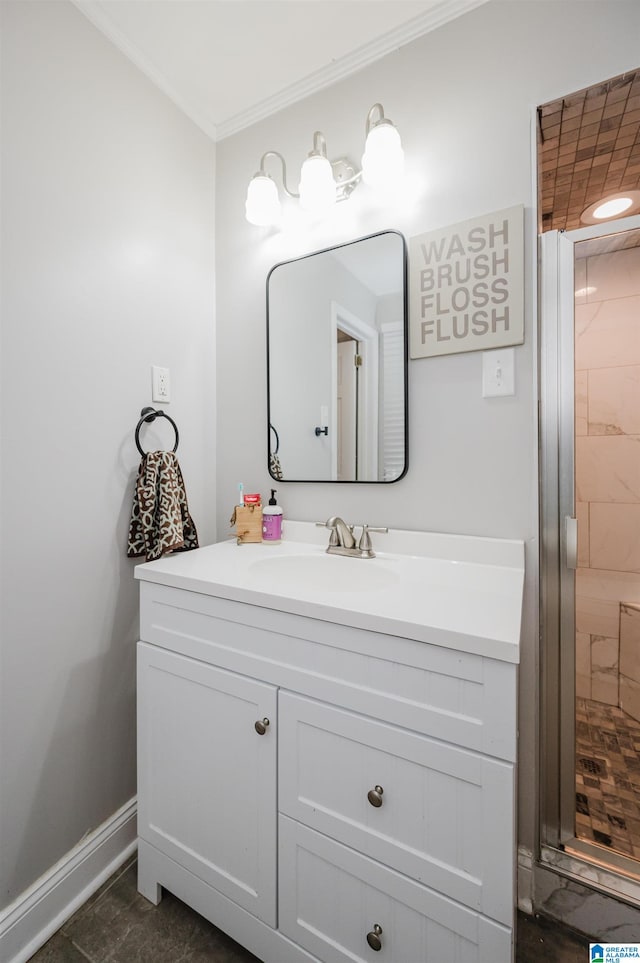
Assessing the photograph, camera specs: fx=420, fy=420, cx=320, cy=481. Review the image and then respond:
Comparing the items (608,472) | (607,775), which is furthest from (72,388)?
(607,775)

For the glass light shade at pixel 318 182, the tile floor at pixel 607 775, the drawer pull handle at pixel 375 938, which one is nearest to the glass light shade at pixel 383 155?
the glass light shade at pixel 318 182

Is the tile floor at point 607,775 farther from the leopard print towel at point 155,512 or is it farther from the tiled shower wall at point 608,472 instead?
the leopard print towel at point 155,512

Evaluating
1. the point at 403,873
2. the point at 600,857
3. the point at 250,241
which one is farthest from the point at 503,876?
the point at 250,241

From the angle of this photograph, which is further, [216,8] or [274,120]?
[274,120]

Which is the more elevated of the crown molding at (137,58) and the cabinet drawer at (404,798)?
the crown molding at (137,58)

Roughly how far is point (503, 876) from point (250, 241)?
5.96ft

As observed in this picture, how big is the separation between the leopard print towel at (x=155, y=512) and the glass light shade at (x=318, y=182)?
912 mm

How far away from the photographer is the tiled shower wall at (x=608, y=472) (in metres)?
1.09

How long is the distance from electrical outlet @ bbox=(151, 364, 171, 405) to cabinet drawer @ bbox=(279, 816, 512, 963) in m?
1.18

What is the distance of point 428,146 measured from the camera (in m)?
1.21

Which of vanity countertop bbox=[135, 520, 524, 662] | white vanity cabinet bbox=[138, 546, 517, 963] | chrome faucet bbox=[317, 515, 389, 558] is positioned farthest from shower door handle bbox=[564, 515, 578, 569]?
white vanity cabinet bbox=[138, 546, 517, 963]

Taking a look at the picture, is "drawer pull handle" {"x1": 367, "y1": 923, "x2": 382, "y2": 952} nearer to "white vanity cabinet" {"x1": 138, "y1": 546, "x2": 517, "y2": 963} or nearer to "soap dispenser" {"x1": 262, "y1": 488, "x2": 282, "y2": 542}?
"white vanity cabinet" {"x1": 138, "y1": 546, "x2": 517, "y2": 963}

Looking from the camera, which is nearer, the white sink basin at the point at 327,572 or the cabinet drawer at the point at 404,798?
the cabinet drawer at the point at 404,798

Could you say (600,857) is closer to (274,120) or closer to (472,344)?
(472,344)
